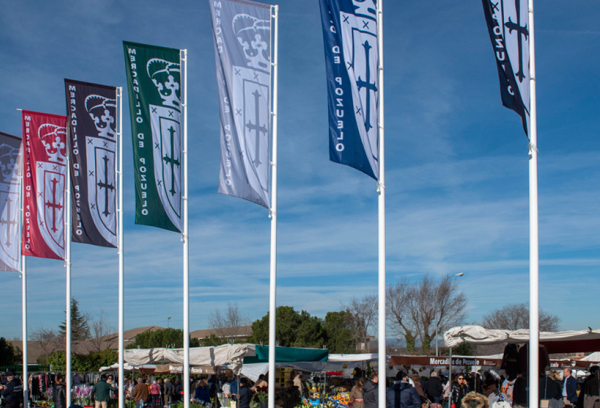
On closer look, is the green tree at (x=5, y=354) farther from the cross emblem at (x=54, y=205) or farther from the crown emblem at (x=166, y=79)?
the crown emblem at (x=166, y=79)

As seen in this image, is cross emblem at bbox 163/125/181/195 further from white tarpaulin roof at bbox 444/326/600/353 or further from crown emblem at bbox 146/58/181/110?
white tarpaulin roof at bbox 444/326/600/353

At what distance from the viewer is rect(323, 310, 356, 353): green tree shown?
58156 millimetres

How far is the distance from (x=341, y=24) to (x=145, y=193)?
6.95 m

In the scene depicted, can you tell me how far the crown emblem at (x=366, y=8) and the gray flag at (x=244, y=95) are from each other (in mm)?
2682

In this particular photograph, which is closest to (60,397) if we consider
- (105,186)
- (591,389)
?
(105,186)

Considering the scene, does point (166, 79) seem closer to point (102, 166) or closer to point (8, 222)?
point (102, 166)

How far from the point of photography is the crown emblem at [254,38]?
1269 centimetres

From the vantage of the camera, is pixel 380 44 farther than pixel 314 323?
No

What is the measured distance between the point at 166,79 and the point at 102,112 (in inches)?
138

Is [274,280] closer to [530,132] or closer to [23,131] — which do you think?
[530,132]

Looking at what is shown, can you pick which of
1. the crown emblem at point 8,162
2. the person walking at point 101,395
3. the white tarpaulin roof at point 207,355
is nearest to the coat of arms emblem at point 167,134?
the white tarpaulin roof at point 207,355

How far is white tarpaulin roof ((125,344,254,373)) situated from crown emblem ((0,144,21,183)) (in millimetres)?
8198

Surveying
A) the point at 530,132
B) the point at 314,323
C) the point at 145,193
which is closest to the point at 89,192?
the point at 145,193

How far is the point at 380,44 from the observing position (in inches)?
438
